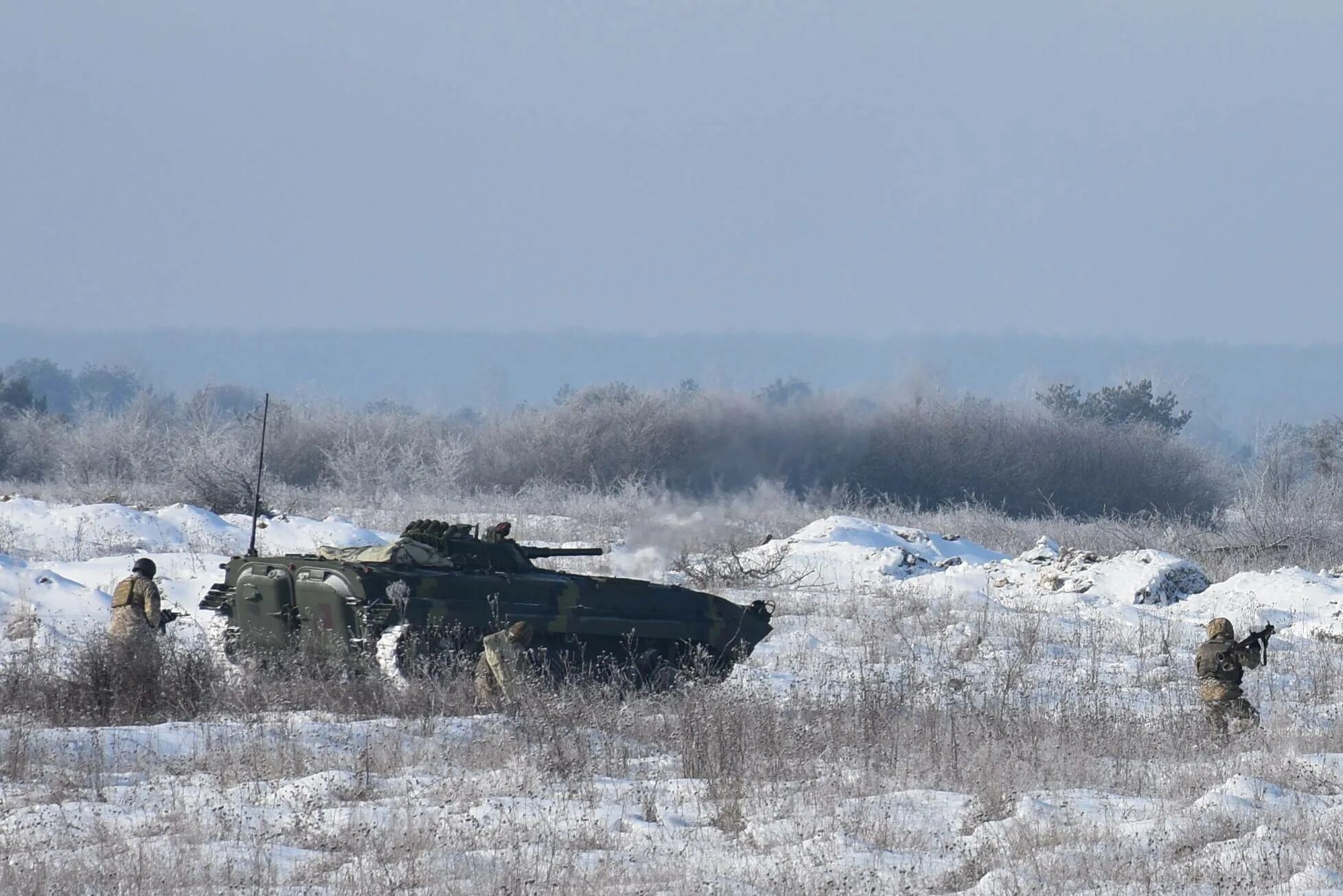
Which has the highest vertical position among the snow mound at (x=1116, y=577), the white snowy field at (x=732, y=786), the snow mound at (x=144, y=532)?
the snow mound at (x=1116, y=577)

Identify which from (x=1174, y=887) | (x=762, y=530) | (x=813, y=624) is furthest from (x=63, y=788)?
(x=762, y=530)

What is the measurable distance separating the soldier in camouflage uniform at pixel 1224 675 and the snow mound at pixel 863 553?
1027 cm

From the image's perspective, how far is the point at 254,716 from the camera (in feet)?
32.0

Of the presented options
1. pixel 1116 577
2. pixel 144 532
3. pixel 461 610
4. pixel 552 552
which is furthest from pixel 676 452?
pixel 461 610

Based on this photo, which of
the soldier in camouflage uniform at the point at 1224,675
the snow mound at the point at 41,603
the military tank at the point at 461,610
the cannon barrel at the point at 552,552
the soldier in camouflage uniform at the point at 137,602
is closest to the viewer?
the soldier in camouflage uniform at the point at 1224,675

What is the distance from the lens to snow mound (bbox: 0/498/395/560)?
2105 centimetres

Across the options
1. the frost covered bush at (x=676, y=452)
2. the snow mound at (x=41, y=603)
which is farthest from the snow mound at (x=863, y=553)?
the snow mound at (x=41, y=603)

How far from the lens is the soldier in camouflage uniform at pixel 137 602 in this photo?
1177 centimetres

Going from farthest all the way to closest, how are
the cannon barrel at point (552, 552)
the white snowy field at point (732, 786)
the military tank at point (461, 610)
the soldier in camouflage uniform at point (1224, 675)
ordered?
1. the cannon barrel at point (552, 552)
2. the military tank at point (461, 610)
3. the soldier in camouflage uniform at point (1224, 675)
4. the white snowy field at point (732, 786)

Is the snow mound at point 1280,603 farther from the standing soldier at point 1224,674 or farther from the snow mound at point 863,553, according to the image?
the standing soldier at point 1224,674

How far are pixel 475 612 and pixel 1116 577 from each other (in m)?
11.2

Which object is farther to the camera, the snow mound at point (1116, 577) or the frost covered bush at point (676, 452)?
the frost covered bush at point (676, 452)

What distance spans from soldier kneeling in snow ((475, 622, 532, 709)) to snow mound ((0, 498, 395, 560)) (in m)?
10.5

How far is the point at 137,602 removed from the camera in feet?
39.4
